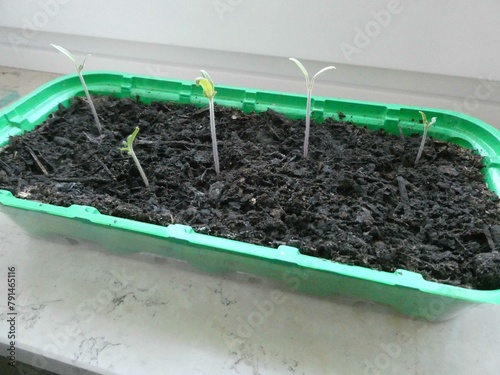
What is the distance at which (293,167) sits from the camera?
78 centimetres

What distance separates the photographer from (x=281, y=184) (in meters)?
0.75

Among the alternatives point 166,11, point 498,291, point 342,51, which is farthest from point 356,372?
point 166,11

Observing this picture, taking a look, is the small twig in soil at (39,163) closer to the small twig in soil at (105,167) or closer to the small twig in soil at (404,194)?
the small twig in soil at (105,167)

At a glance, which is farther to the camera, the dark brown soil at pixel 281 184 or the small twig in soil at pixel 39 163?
the small twig in soil at pixel 39 163

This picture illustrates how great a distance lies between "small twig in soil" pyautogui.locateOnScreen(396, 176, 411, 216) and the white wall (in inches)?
11.7

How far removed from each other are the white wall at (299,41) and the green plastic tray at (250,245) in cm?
14

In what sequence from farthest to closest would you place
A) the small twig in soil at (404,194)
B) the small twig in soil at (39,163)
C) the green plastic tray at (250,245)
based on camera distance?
the small twig in soil at (39,163) < the small twig in soil at (404,194) < the green plastic tray at (250,245)

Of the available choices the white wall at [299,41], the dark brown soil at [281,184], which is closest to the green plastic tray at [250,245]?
the dark brown soil at [281,184]

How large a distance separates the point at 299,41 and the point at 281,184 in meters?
0.38

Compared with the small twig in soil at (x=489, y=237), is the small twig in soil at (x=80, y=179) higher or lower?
higher

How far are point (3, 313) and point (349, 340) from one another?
0.54 meters

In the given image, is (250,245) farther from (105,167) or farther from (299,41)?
(299,41)

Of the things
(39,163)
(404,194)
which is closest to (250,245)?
(404,194)

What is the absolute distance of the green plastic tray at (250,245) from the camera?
1.84 feet
